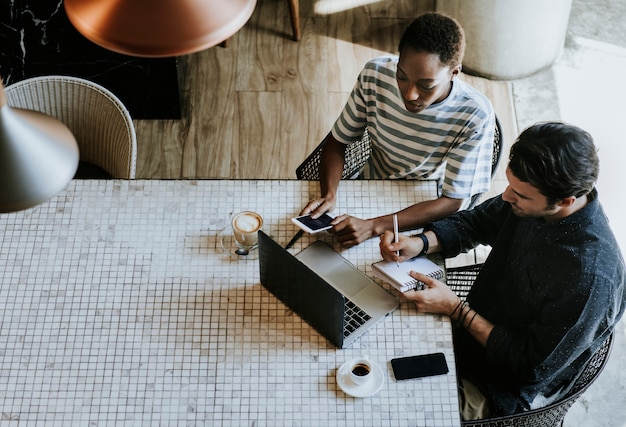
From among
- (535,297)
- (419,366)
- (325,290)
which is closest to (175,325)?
(325,290)

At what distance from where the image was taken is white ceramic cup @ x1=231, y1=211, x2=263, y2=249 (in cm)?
215

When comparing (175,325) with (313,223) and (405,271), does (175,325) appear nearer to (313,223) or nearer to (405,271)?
(313,223)

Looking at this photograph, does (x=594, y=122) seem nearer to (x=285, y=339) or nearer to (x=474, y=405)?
(x=474, y=405)

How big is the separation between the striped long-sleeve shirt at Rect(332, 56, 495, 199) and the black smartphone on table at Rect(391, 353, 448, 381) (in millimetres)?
593

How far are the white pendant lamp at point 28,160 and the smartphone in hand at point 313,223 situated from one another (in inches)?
35.8

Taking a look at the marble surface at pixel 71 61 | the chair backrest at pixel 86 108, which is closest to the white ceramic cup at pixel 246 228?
the chair backrest at pixel 86 108

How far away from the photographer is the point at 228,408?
6.04ft

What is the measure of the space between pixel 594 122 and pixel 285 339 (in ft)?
8.05

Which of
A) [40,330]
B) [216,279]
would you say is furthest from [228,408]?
[40,330]

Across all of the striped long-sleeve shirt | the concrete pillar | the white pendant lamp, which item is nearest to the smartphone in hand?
the striped long-sleeve shirt

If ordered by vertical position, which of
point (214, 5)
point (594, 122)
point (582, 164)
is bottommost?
point (594, 122)

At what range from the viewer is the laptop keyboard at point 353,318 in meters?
2.01

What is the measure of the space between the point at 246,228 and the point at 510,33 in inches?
85.6

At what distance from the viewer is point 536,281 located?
2.00 meters
